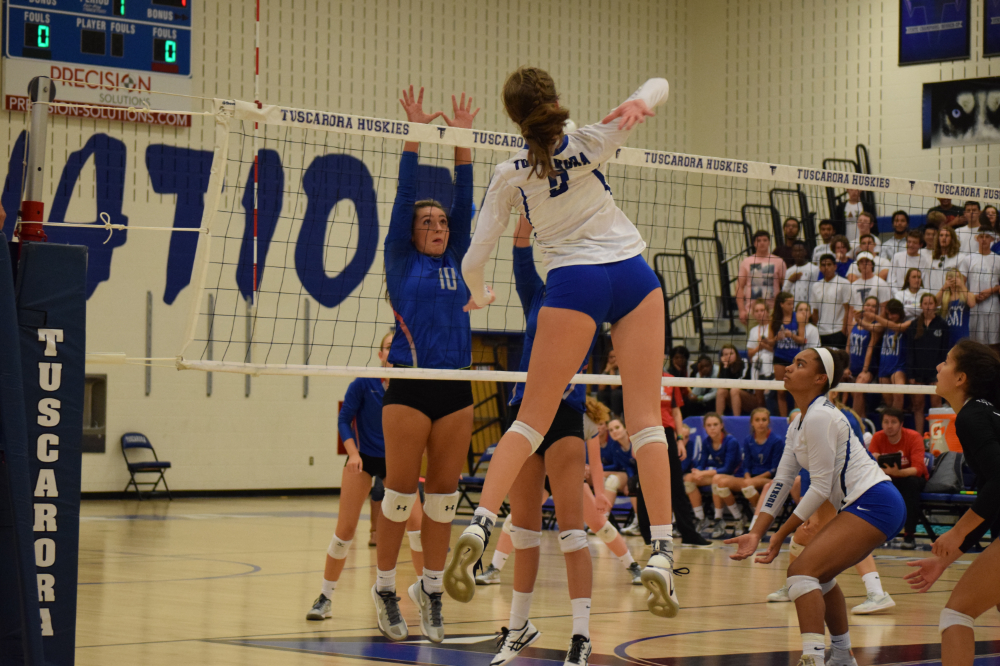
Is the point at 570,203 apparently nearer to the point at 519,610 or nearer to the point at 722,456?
the point at 519,610

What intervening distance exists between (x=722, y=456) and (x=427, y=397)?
6.80m

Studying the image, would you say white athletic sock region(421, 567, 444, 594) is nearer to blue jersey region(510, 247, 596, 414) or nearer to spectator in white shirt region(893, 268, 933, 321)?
blue jersey region(510, 247, 596, 414)

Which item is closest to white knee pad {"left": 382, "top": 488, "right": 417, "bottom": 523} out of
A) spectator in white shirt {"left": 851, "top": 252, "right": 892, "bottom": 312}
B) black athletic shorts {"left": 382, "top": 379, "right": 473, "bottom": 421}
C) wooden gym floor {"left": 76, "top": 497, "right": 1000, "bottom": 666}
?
black athletic shorts {"left": 382, "top": 379, "right": 473, "bottom": 421}

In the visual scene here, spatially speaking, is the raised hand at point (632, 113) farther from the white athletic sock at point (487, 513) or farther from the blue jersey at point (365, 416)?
the blue jersey at point (365, 416)

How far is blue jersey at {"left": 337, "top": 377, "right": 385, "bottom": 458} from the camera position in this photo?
7316mm

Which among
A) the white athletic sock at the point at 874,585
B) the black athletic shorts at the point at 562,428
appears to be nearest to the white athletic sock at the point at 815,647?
the black athletic shorts at the point at 562,428

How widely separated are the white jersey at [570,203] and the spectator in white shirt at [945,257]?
9.04 meters

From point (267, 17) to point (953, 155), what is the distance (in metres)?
9.38

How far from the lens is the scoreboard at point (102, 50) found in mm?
14094

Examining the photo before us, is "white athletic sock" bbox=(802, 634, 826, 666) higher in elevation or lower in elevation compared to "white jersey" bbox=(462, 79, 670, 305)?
lower

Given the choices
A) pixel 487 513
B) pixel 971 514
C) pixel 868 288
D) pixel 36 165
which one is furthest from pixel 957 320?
pixel 36 165

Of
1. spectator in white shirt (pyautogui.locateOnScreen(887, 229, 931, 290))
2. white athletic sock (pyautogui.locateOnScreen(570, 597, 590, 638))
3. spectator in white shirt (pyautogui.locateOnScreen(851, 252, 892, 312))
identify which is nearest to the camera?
white athletic sock (pyautogui.locateOnScreen(570, 597, 590, 638))

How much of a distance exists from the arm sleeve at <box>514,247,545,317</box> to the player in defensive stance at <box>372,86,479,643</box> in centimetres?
28

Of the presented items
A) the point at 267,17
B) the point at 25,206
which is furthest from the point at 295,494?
the point at 25,206
